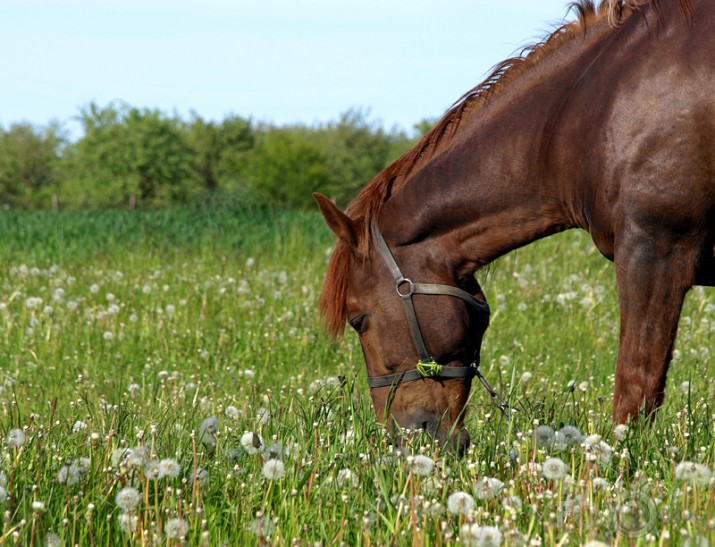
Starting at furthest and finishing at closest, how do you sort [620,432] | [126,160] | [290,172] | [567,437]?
[290,172] → [126,160] → [620,432] → [567,437]

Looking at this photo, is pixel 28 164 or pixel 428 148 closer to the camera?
pixel 428 148

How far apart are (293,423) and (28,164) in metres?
94.8

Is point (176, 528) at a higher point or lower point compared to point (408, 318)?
lower

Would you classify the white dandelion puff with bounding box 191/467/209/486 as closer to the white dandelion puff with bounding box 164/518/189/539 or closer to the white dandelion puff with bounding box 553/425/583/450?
the white dandelion puff with bounding box 164/518/189/539

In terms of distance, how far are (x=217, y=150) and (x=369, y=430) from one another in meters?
88.9

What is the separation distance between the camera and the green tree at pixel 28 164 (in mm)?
88812

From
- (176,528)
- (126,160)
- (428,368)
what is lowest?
(176,528)

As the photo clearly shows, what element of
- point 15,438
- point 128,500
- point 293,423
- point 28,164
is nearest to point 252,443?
point 128,500

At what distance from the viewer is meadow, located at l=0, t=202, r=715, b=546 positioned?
8.56 feet

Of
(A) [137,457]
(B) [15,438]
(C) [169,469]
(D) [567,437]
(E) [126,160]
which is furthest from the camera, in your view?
(E) [126,160]

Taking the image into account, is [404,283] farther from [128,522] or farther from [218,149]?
[218,149]

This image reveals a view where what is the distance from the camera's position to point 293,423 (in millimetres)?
3902

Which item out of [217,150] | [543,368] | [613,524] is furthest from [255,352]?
[217,150]

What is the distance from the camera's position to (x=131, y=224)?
48.8 feet
